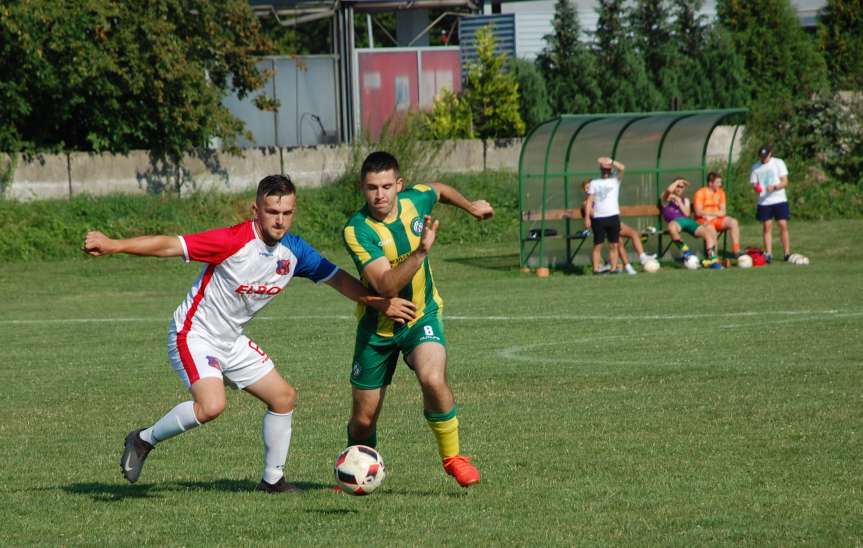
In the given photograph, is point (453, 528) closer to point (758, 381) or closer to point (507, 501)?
point (507, 501)

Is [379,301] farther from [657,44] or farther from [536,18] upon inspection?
[536,18]

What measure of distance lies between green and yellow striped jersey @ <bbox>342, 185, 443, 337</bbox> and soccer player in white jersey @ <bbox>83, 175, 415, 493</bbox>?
0.20m

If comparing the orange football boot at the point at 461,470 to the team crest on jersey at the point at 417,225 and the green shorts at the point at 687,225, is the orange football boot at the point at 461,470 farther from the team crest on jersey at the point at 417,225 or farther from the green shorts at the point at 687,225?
the green shorts at the point at 687,225

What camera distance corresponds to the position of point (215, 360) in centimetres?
746

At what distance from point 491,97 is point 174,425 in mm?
27581

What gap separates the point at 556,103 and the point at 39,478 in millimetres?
28711

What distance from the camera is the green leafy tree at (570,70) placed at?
1390 inches


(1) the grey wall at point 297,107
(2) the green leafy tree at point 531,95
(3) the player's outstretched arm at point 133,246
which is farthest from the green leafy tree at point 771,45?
(3) the player's outstretched arm at point 133,246

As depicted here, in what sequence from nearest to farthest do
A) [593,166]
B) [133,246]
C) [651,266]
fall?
[133,246], [651,266], [593,166]

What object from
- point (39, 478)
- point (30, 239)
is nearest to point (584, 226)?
point (30, 239)

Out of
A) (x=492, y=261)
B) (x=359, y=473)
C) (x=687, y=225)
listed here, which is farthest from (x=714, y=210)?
(x=359, y=473)

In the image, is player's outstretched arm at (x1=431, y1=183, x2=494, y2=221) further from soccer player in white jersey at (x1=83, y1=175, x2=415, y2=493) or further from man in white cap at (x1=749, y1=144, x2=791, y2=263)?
man in white cap at (x1=749, y1=144, x2=791, y2=263)

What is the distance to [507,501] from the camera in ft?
22.6

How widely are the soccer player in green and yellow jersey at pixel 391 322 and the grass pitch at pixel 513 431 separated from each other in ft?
1.17
